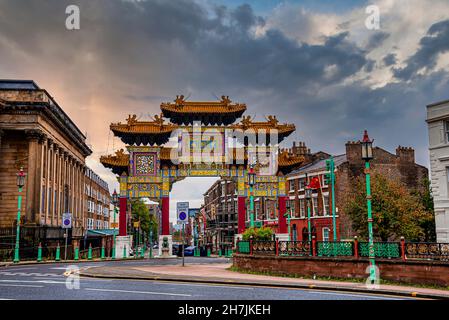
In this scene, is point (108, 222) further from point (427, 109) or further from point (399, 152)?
point (427, 109)

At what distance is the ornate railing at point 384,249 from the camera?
20000mm

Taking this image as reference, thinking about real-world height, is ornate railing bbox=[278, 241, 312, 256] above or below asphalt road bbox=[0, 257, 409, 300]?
above

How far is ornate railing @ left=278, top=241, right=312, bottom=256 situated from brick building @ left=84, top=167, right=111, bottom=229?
182ft

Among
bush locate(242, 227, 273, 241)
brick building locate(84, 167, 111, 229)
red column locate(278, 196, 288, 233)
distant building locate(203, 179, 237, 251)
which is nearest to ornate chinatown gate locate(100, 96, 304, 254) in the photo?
red column locate(278, 196, 288, 233)

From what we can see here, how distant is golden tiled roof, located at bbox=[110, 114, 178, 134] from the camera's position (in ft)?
153

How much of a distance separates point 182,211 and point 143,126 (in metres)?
18.8

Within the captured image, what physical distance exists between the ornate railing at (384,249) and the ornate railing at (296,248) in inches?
110

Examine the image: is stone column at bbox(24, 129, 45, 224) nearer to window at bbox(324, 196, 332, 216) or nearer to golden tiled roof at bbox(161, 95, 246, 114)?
golden tiled roof at bbox(161, 95, 246, 114)

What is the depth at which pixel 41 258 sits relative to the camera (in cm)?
3891

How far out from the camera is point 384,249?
20.5 m

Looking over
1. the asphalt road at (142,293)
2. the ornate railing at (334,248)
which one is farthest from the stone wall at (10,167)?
the ornate railing at (334,248)
